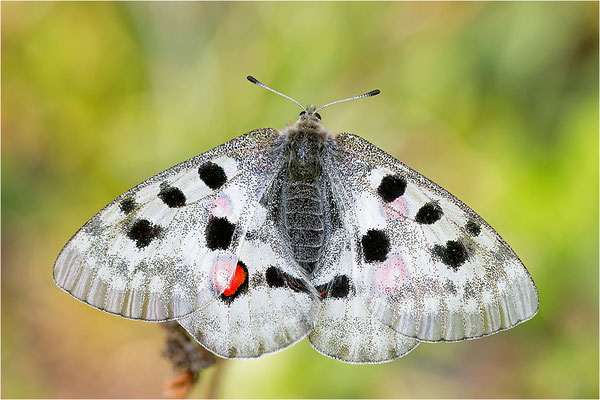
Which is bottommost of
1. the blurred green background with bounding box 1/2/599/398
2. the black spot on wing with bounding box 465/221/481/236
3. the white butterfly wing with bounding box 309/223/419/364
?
the white butterfly wing with bounding box 309/223/419/364

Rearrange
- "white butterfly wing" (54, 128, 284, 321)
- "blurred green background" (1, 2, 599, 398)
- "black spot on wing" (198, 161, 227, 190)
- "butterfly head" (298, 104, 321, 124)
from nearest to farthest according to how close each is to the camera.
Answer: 1. "white butterfly wing" (54, 128, 284, 321)
2. "black spot on wing" (198, 161, 227, 190)
3. "butterfly head" (298, 104, 321, 124)
4. "blurred green background" (1, 2, 599, 398)

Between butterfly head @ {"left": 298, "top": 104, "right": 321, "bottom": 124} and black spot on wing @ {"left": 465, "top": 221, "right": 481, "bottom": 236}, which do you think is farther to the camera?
butterfly head @ {"left": 298, "top": 104, "right": 321, "bottom": 124}

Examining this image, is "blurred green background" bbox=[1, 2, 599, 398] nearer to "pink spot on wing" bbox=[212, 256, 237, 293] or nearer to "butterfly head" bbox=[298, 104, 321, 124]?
"butterfly head" bbox=[298, 104, 321, 124]

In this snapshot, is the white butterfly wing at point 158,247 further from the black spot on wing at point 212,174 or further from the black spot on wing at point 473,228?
the black spot on wing at point 473,228

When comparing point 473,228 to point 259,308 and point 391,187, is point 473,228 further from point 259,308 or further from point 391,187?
point 259,308

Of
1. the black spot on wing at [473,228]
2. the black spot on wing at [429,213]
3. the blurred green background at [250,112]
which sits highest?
the blurred green background at [250,112]

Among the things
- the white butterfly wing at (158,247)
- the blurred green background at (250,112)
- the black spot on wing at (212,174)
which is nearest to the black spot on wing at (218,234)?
the white butterfly wing at (158,247)

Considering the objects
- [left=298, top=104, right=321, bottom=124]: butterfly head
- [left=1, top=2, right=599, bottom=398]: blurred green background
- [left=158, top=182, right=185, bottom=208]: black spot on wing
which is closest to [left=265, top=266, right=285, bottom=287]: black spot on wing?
[left=158, top=182, right=185, bottom=208]: black spot on wing

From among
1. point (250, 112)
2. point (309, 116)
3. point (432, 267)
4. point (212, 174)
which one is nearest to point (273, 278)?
point (212, 174)
